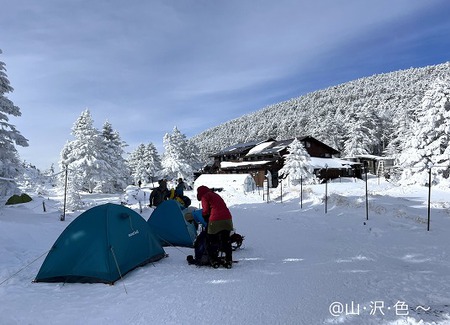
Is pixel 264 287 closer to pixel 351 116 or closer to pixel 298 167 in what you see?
pixel 298 167

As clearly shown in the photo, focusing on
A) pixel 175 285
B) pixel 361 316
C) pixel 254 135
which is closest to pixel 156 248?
pixel 175 285

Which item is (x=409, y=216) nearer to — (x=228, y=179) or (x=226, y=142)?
(x=228, y=179)

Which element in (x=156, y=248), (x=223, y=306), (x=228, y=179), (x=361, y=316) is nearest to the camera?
(x=361, y=316)

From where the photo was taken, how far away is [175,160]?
164ft

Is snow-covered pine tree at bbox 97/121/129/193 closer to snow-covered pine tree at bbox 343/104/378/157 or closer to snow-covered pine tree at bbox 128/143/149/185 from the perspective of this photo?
snow-covered pine tree at bbox 128/143/149/185

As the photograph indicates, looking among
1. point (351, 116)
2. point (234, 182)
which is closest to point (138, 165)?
point (234, 182)

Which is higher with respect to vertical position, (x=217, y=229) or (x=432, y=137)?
(x=432, y=137)

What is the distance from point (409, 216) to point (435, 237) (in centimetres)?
336

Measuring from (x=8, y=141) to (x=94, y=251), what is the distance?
579 inches

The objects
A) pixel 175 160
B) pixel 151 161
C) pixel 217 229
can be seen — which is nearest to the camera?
pixel 217 229

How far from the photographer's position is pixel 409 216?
12.2 meters

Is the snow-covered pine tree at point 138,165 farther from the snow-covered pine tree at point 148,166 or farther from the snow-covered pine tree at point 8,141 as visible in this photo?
the snow-covered pine tree at point 8,141

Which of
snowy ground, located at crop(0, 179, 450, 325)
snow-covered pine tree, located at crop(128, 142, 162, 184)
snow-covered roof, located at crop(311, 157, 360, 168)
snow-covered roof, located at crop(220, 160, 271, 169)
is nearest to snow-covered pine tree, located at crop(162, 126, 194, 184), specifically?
snow-covered roof, located at crop(220, 160, 271, 169)

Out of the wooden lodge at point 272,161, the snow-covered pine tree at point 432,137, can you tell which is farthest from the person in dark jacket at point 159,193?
the wooden lodge at point 272,161
